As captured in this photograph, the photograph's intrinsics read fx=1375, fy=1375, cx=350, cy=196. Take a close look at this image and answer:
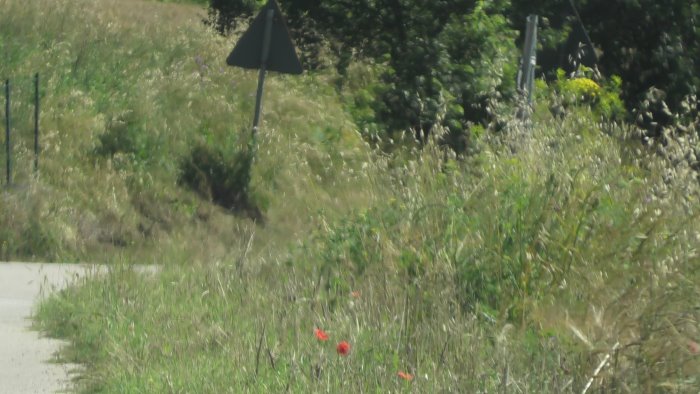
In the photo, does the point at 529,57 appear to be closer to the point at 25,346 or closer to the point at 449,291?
the point at 25,346

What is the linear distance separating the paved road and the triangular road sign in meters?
4.45

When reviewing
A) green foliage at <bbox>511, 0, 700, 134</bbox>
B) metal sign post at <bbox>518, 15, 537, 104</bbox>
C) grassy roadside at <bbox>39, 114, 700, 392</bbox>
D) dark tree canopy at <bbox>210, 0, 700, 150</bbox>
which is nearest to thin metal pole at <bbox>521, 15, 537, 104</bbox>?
metal sign post at <bbox>518, 15, 537, 104</bbox>

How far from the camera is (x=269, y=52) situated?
15.9 metres

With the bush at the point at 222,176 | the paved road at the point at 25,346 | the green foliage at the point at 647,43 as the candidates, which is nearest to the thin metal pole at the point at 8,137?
the bush at the point at 222,176

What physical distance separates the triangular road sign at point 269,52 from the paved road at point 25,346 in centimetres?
445

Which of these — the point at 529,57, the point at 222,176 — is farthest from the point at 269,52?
the point at 529,57

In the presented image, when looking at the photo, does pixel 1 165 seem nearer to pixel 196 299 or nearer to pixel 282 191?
pixel 282 191

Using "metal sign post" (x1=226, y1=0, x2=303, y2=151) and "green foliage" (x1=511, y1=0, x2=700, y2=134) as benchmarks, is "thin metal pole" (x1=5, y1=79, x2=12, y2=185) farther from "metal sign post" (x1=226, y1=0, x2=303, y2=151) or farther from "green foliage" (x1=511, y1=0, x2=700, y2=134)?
"green foliage" (x1=511, y1=0, x2=700, y2=134)

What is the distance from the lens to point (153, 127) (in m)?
17.4

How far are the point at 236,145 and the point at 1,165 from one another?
339 cm

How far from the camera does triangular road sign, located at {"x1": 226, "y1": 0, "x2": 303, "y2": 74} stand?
15.8 meters

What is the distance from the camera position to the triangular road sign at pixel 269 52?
1576 cm

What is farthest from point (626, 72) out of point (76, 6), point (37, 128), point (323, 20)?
point (37, 128)

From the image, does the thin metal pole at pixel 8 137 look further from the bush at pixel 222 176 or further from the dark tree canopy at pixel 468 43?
the dark tree canopy at pixel 468 43
